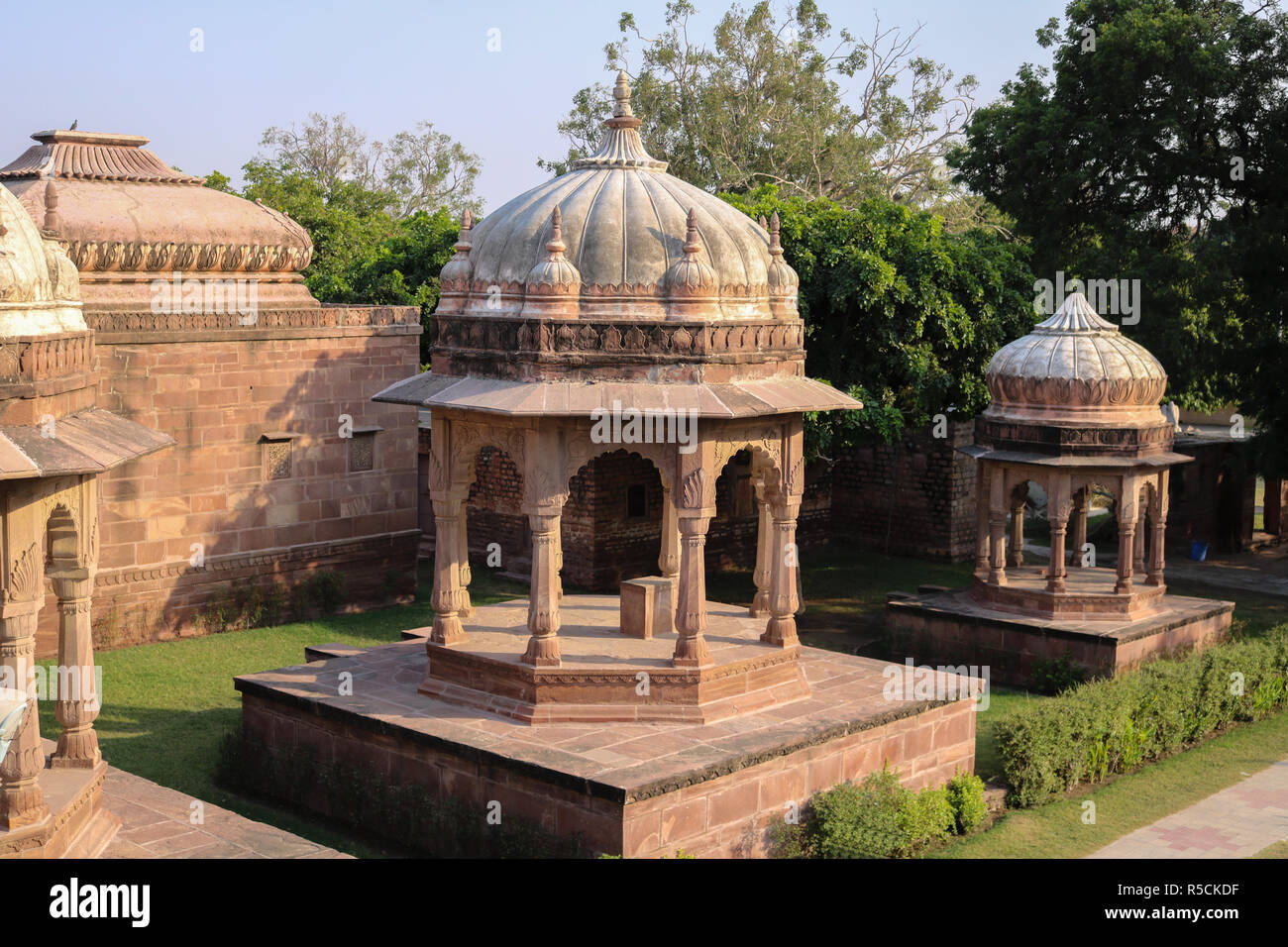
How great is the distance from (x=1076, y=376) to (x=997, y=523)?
1.86 meters

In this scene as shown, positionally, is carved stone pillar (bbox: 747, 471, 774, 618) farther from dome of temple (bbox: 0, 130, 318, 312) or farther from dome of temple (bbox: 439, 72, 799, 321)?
dome of temple (bbox: 0, 130, 318, 312)

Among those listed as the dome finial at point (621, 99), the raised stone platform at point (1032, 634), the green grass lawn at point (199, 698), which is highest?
the dome finial at point (621, 99)

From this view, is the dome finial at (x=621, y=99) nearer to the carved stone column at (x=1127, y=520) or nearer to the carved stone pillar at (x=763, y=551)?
the carved stone pillar at (x=763, y=551)

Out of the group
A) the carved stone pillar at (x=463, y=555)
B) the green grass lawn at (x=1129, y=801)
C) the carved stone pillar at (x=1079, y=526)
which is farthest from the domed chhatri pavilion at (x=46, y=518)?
the carved stone pillar at (x=1079, y=526)

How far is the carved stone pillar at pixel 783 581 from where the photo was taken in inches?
485

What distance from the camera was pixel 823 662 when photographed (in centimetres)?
1329

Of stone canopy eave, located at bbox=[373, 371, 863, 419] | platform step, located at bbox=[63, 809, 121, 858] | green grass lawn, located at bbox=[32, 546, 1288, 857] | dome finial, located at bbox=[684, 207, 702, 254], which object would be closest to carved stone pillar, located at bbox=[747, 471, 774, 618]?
stone canopy eave, located at bbox=[373, 371, 863, 419]

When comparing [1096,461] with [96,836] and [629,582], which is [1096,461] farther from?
[96,836]

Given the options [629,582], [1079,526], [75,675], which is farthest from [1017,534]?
[75,675]

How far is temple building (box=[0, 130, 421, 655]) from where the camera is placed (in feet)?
52.5

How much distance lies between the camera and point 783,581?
1239 centimetres

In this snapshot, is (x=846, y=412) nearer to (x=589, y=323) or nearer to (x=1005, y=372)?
(x=1005, y=372)

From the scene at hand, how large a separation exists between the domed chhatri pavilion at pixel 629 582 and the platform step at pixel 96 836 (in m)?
2.44

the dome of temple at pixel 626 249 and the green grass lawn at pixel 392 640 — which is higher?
the dome of temple at pixel 626 249
